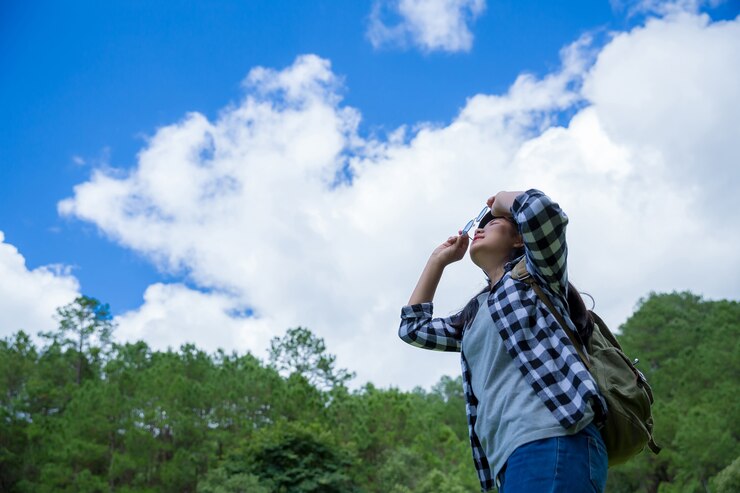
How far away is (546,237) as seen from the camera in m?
1.32

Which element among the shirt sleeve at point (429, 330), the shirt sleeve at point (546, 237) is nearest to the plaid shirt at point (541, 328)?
the shirt sleeve at point (546, 237)

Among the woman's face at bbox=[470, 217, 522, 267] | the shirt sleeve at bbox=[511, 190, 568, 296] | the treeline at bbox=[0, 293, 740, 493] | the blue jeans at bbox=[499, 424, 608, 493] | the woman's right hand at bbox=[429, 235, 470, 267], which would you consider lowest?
the blue jeans at bbox=[499, 424, 608, 493]

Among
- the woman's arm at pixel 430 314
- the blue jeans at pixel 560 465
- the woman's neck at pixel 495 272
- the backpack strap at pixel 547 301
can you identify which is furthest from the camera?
the woman's arm at pixel 430 314

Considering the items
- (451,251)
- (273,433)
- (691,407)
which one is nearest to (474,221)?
(451,251)

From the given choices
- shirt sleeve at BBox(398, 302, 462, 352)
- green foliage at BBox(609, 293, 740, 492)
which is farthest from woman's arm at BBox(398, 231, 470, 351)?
green foliage at BBox(609, 293, 740, 492)

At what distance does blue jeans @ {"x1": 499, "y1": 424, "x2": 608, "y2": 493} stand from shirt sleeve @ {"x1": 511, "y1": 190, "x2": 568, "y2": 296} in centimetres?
31

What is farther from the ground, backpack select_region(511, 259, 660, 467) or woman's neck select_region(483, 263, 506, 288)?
woman's neck select_region(483, 263, 506, 288)

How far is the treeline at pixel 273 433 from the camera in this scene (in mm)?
15023

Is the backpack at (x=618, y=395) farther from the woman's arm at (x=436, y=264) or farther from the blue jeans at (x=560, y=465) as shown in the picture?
the woman's arm at (x=436, y=264)

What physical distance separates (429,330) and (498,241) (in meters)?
0.28

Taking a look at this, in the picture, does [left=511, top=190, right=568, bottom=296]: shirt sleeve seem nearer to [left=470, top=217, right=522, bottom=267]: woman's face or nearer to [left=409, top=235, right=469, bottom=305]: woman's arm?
[left=470, top=217, right=522, bottom=267]: woman's face

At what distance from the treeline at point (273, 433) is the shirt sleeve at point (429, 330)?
42.1ft

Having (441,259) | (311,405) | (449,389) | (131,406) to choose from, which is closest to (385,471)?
(311,405)

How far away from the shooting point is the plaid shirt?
122cm
